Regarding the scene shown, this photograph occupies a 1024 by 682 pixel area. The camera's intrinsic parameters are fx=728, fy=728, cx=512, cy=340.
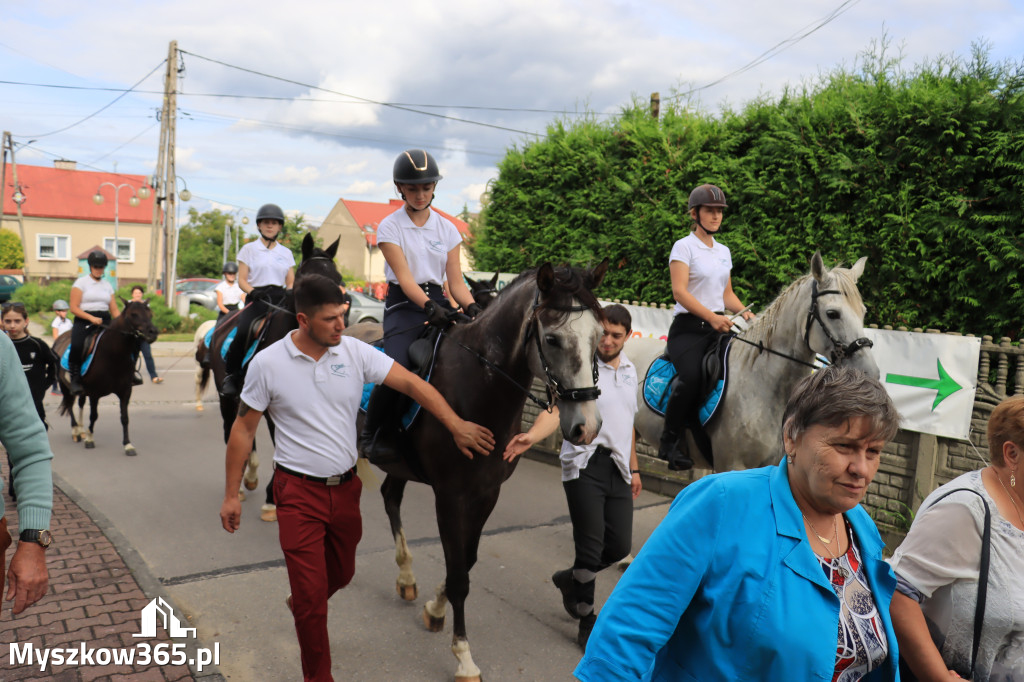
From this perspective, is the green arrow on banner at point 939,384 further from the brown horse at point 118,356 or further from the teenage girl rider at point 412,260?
the brown horse at point 118,356

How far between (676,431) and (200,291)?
1492 inches

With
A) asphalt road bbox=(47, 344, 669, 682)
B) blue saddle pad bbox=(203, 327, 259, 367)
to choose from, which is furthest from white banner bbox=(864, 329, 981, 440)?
blue saddle pad bbox=(203, 327, 259, 367)

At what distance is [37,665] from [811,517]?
4.26m

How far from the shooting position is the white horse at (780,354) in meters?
5.17

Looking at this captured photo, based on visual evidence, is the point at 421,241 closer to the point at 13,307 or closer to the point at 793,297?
the point at 793,297

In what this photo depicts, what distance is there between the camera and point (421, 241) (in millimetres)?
5188

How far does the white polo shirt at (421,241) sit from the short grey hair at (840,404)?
356 cm

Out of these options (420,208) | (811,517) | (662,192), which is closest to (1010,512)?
(811,517)

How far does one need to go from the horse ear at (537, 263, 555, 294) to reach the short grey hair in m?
2.05

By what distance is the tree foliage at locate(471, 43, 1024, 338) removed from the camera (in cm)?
647

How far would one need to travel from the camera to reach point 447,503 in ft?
14.5

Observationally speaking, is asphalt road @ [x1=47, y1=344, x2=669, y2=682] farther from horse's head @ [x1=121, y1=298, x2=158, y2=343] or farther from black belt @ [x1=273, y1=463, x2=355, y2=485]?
horse's head @ [x1=121, y1=298, x2=158, y2=343]

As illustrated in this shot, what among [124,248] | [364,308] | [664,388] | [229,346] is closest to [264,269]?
[229,346]

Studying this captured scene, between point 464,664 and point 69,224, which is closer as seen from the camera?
point 464,664
